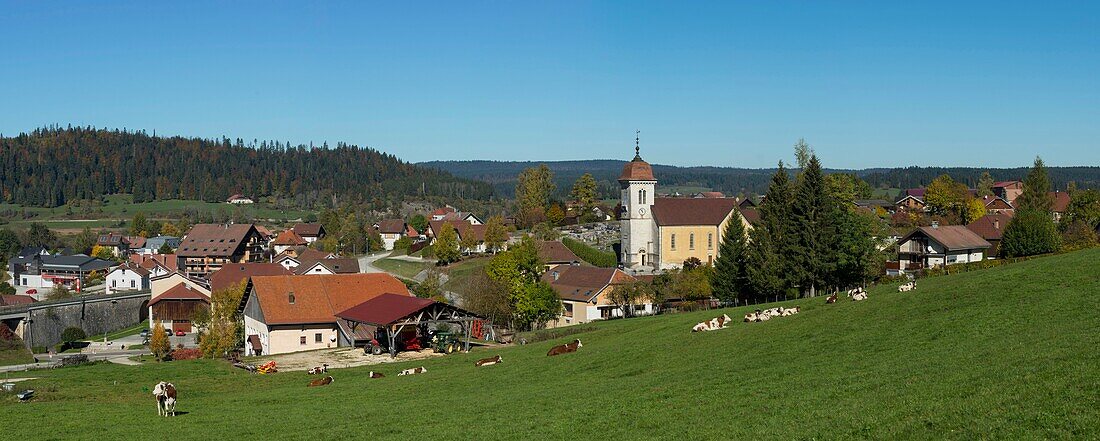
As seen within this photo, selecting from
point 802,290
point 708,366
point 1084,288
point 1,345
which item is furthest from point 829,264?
point 1,345

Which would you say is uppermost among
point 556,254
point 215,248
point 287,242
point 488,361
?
point 556,254

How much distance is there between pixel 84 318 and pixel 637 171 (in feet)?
167

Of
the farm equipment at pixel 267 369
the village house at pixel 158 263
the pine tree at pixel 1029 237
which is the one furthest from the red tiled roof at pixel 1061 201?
the village house at pixel 158 263

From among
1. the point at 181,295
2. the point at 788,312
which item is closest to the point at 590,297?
the point at 788,312

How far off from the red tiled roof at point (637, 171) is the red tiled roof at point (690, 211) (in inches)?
A: 107

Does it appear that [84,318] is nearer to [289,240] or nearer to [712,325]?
[289,240]

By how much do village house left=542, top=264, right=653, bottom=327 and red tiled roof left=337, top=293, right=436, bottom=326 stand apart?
17982mm

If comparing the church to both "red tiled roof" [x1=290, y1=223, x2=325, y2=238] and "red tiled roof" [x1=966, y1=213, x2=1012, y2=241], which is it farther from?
"red tiled roof" [x1=290, y1=223, x2=325, y2=238]

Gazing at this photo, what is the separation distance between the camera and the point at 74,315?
79.2 meters

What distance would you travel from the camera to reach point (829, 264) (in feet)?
172

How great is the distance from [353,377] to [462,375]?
5853mm

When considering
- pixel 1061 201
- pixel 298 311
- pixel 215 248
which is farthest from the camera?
pixel 215 248

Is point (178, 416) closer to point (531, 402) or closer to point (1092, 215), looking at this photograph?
point (531, 402)

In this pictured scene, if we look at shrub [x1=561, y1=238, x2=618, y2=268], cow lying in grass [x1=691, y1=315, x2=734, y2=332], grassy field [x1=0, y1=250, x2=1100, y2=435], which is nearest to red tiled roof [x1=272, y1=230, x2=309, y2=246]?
shrub [x1=561, y1=238, x2=618, y2=268]
